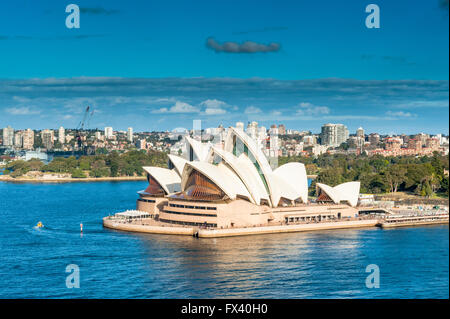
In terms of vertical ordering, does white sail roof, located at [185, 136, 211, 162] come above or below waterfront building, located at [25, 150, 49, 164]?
below

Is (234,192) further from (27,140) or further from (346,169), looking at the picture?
(27,140)

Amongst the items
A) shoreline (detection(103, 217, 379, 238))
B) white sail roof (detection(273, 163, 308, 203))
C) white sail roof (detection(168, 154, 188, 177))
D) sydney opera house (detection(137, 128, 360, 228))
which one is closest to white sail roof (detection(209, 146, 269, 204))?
sydney opera house (detection(137, 128, 360, 228))

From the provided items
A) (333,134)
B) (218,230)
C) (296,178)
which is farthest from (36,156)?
(218,230)

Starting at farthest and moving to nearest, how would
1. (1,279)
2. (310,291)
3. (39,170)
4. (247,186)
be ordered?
(39,170), (247,186), (1,279), (310,291)

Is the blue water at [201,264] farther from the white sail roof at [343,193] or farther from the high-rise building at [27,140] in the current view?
the high-rise building at [27,140]

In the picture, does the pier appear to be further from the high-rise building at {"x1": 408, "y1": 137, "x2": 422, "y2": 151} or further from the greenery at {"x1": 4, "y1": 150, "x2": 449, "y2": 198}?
the high-rise building at {"x1": 408, "y1": 137, "x2": 422, "y2": 151}

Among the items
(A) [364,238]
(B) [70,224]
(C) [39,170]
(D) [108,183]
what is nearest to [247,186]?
(A) [364,238]
